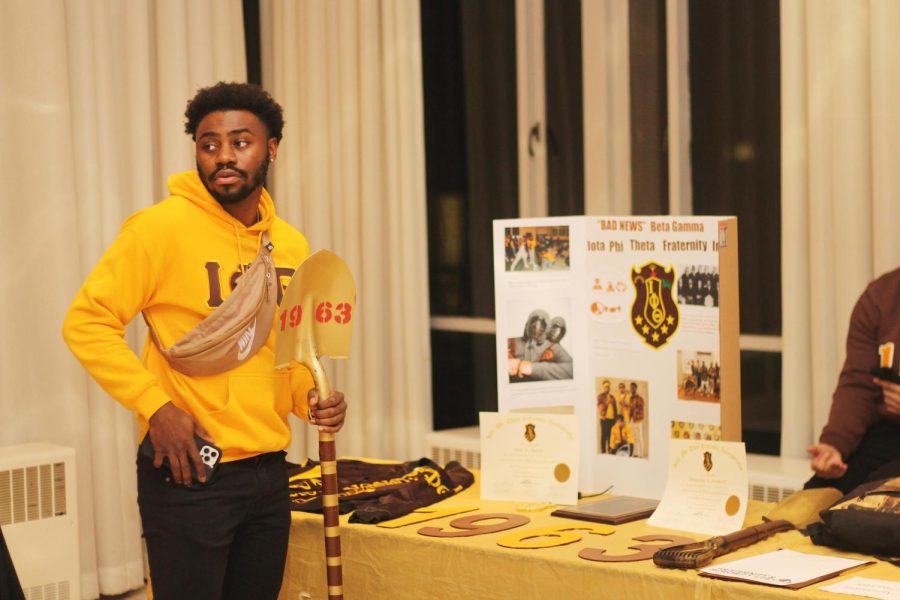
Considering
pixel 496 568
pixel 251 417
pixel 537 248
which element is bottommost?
pixel 496 568

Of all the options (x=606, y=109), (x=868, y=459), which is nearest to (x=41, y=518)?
(x=606, y=109)

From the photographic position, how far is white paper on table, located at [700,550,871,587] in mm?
1969

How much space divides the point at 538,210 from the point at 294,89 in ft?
3.71

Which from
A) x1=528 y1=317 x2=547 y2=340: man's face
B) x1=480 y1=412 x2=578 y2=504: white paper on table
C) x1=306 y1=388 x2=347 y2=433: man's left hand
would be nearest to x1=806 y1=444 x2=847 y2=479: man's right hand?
x1=480 y1=412 x2=578 y2=504: white paper on table

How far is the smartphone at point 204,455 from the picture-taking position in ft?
6.70

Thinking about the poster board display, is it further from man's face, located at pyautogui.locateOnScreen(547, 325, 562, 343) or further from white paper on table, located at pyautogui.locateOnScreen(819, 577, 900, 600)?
white paper on table, located at pyautogui.locateOnScreen(819, 577, 900, 600)

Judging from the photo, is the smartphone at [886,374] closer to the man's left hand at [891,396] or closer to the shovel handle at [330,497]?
the man's left hand at [891,396]

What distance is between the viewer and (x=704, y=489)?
2391 mm

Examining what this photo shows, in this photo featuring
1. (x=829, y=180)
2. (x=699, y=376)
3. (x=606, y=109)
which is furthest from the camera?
(x=606, y=109)

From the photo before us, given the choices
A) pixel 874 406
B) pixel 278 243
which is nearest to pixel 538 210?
pixel 874 406

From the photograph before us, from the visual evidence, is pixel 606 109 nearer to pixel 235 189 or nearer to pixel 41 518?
pixel 235 189

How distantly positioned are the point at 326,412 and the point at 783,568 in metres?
0.92

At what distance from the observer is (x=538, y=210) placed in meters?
4.16

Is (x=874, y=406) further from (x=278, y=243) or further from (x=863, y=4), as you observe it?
(x=278, y=243)
